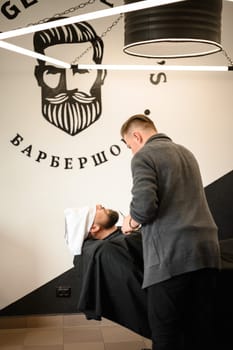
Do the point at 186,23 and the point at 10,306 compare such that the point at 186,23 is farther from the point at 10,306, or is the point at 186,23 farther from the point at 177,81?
the point at 10,306

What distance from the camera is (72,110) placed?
14.8 ft

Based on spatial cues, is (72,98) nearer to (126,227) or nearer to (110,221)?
(110,221)

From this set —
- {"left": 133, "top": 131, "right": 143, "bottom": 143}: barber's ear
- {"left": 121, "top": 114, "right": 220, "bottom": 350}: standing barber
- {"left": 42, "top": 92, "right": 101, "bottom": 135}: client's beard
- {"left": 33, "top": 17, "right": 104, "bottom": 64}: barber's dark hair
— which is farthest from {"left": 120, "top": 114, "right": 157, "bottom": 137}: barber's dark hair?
{"left": 33, "top": 17, "right": 104, "bottom": 64}: barber's dark hair

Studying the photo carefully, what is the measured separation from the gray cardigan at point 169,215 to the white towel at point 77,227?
650 mm

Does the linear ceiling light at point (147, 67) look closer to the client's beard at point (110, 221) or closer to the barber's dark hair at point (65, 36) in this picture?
the barber's dark hair at point (65, 36)

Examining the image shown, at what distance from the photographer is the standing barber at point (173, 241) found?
285 cm

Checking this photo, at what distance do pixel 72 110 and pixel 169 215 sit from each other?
1.87 metres

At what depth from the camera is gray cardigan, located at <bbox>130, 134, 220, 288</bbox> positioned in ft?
9.34

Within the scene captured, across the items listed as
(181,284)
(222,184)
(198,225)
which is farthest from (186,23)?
(222,184)

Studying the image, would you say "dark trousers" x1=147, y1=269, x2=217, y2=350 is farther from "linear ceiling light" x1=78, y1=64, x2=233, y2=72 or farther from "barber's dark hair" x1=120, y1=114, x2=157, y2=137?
"linear ceiling light" x1=78, y1=64, x2=233, y2=72

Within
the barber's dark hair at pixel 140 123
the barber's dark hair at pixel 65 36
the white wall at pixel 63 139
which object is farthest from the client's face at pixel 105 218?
the barber's dark hair at pixel 65 36

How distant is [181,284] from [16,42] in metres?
2.41

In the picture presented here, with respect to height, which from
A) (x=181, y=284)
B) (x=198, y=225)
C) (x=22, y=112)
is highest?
(x=22, y=112)

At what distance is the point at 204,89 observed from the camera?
181 inches
